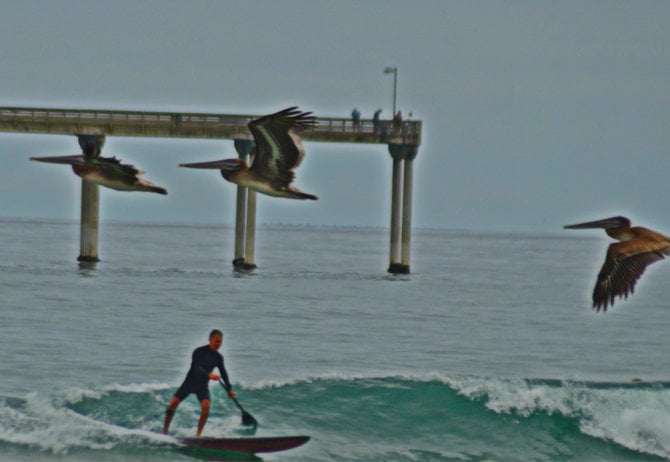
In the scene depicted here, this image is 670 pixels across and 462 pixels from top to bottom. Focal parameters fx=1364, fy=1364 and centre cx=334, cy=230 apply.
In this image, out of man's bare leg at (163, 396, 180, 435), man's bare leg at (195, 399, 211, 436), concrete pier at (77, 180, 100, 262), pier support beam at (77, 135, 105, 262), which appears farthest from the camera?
concrete pier at (77, 180, 100, 262)

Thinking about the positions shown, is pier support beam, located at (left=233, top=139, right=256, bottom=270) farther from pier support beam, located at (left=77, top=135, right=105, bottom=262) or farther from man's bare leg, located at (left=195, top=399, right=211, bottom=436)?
man's bare leg, located at (left=195, top=399, right=211, bottom=436)

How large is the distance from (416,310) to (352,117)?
910 centimetres

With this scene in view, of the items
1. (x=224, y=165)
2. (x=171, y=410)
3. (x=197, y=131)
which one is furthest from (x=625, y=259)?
(x=197, y=131)

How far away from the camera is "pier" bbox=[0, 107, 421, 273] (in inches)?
2080

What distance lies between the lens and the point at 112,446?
24094mm

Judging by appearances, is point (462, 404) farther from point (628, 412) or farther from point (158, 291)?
point (158, 291)

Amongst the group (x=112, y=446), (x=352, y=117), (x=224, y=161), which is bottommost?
(x=112, y=446)

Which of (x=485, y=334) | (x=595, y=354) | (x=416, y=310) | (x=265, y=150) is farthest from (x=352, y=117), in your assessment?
(x=265, y=150)

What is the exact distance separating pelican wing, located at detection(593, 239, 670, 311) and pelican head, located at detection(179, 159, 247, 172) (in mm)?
4559

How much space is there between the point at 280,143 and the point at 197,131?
3631 centimetres

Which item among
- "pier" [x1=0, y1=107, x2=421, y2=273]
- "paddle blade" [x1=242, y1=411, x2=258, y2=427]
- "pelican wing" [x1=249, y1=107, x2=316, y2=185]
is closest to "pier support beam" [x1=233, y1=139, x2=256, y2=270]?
"pier" [x1=0, y1=107, x2=421, y2=273]

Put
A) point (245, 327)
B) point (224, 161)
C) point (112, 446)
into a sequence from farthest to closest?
1. point (245, 327)
2. point (112, 446)
3. point (224, 161)

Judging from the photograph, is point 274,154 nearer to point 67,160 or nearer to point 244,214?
point 67,160

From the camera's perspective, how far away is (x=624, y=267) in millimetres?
16016
